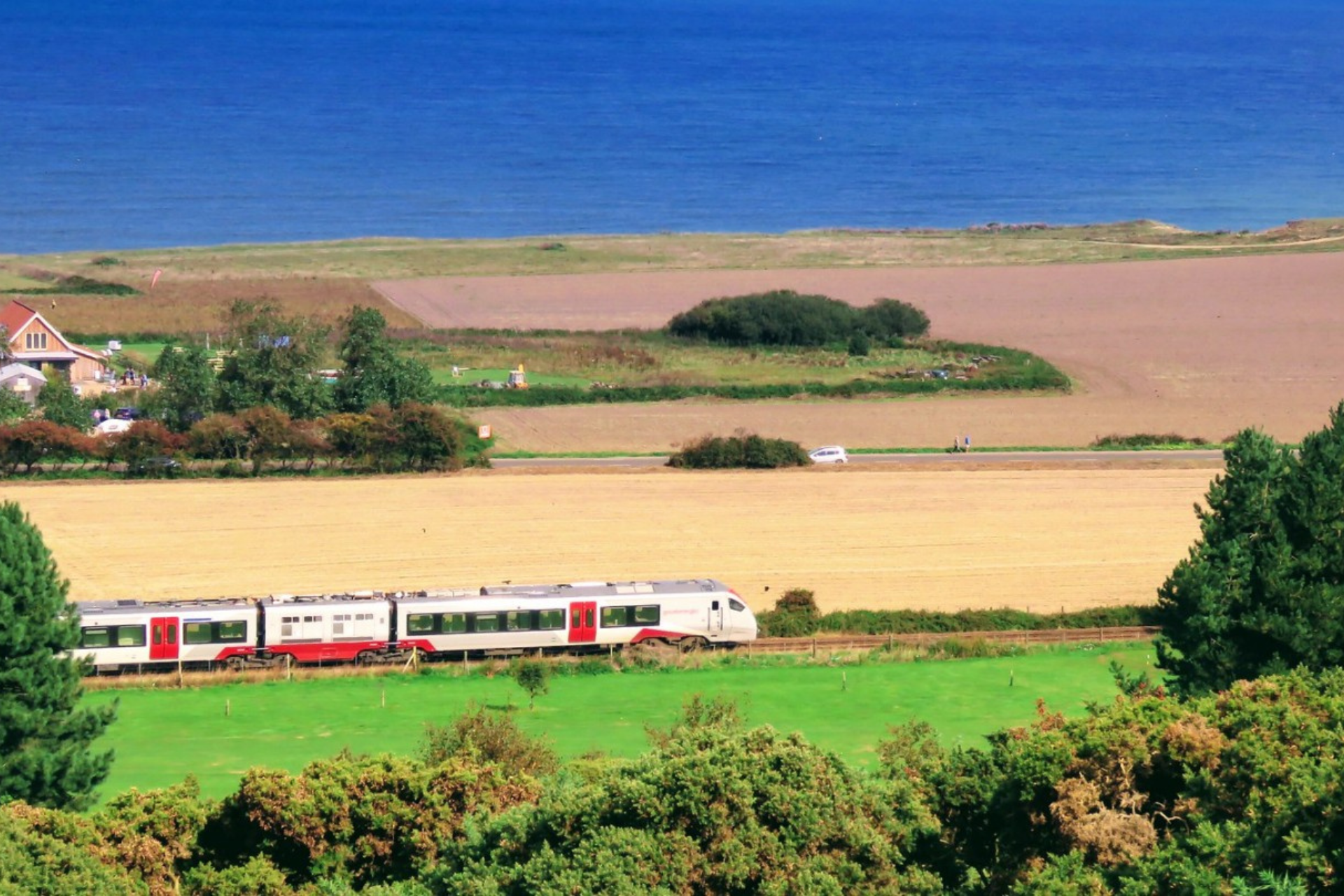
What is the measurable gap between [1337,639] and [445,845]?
693 inches

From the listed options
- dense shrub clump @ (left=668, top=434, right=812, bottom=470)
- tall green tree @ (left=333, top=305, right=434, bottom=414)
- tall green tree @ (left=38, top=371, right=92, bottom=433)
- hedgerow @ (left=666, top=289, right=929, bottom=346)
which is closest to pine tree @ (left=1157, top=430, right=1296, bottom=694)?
dense shrub clump @ (left=668, top=434, right=812, bottom=470)

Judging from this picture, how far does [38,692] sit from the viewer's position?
28.7 metres

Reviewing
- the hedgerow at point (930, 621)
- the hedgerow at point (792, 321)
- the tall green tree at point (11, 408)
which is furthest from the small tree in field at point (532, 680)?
the hedgerow at point (792, 321)

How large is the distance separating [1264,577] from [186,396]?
43.2 metres

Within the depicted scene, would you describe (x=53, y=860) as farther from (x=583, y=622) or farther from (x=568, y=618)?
(x=583, y=622)

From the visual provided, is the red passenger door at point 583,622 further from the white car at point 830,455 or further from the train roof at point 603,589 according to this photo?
the white car at point 830,455

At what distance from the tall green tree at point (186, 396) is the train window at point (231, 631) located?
25.4 meters

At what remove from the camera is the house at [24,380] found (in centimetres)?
6675

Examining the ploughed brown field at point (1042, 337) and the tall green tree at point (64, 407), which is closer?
the tall green tree at point (64, 407)

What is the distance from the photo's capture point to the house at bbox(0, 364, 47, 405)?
66.8m

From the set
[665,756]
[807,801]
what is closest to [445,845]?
[665,756]

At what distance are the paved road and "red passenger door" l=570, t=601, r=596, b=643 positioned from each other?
61.3ft

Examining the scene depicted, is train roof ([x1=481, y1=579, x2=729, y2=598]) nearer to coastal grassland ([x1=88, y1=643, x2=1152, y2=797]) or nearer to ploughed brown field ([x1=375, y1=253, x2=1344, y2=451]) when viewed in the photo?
coastal grassland ([x1=88, y1=643, x2=1152, y2=797])

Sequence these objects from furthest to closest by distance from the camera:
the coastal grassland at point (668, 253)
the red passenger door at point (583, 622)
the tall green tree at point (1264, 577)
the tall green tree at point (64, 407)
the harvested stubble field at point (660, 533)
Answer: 1. the coastal grassland at point (668, 253)
2. the tall green tree at point (64, 407)
3. the harvested stubble field at point (660, 533)
4. the red passenger door at point (583, 622)
5. the tall green tree at point (1264, 577)
